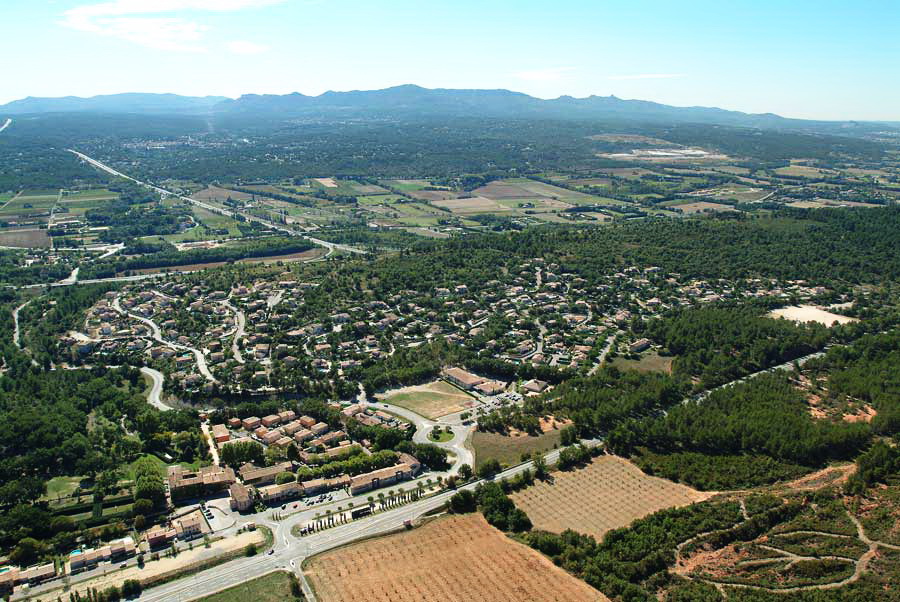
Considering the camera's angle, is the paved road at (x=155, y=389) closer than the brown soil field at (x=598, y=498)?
No

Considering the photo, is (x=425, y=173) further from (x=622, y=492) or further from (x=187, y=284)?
(x=622, y=492)

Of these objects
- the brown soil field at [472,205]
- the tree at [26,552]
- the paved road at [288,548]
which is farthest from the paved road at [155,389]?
the brown soil field at [472,205]

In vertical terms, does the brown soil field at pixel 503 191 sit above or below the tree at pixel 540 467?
above

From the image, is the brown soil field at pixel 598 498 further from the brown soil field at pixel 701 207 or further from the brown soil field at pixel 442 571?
the brown soil field at pixel 701 207

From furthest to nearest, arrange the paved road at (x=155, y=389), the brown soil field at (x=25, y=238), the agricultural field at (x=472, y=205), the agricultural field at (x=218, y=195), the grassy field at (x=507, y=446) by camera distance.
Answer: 1. the agricultural field at (x=218, y=195)
2. the agricultural field at (x=472, y=205)
3. the brown soil field at (x=25, y=238)
4. the paved road at (x=155, y=389)
5. the grassy field at (x=507, y=446)

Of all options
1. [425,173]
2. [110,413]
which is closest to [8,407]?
[110,413]

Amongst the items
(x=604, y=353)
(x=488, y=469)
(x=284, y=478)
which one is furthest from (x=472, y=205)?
(x=284, y=478)

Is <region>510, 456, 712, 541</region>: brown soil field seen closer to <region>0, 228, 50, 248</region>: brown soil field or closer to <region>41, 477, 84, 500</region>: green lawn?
<region>41, 477, 84, 500</region>: green lawn
